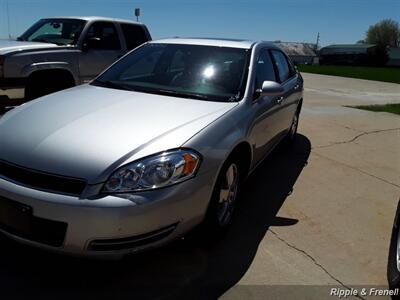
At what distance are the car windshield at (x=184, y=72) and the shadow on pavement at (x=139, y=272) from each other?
1.28 metres

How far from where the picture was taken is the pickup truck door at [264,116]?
389cm

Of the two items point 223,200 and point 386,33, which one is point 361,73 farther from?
point 386,33

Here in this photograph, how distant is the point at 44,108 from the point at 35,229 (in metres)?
1.17

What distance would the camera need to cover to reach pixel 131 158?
2.62 meters

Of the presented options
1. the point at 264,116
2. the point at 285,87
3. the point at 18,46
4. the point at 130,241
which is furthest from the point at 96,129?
the point at 18,46

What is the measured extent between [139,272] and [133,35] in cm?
627

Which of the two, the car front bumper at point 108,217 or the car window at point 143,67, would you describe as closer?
the car front bumper at point 108,217

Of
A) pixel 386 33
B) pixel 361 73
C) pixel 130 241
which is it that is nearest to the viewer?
pixel 130 241

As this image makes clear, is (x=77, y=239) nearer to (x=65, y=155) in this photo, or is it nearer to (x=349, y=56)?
(x=65, y=155)

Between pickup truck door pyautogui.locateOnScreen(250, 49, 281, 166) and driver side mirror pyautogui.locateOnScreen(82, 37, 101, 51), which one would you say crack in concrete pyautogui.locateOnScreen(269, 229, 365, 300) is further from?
driver side mirror pyautogui.locateOnScreen(82, 37, 101, 51)

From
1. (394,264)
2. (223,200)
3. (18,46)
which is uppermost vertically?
(18,46)

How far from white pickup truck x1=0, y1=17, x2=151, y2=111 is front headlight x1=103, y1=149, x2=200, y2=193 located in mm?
4588

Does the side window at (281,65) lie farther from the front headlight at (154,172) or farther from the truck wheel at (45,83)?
the truck wheel at (45,83)

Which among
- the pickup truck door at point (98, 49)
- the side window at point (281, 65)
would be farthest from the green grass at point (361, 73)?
the side window at point (281, 65)
